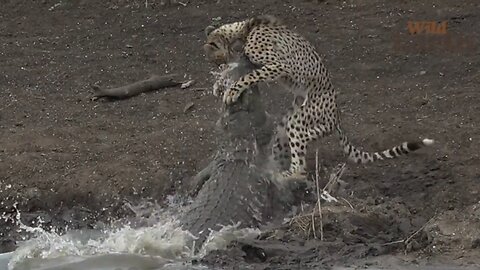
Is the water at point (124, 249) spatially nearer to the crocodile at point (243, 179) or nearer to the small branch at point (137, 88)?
the crocodile at point (243, 179)

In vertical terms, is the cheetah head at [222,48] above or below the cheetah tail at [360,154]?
above

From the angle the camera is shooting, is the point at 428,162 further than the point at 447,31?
No

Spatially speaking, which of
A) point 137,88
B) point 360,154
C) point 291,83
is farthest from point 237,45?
point 137,88

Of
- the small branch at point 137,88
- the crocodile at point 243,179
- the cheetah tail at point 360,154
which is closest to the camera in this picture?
the crocodile at point 243,179

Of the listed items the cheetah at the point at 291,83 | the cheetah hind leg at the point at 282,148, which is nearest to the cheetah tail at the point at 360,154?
the cheetah at the point at 291,83

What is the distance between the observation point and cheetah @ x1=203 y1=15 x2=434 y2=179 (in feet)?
28.3

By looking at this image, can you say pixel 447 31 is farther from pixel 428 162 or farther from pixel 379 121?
pixel 428 162

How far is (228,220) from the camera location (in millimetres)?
7992

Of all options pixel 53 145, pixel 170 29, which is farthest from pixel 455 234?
pixel 170 29

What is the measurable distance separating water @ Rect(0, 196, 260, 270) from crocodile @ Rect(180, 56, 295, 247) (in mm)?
149

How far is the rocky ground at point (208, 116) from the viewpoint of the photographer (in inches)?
319

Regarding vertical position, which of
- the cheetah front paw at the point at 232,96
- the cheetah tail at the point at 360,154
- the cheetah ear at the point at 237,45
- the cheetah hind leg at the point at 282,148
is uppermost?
the cheetah ear at the point at 237,45

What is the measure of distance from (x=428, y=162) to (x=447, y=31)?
12.0 ft

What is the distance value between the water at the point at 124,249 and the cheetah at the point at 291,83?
0.92 metres
